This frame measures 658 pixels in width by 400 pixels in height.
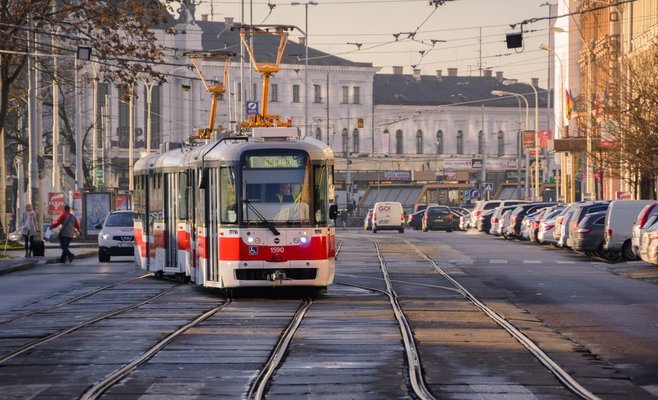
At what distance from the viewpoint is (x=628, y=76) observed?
62406 millimetres

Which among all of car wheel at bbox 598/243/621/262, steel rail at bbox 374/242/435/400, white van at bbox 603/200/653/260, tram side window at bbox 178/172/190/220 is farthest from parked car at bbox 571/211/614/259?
steel rail at bbox 374/242/435/400

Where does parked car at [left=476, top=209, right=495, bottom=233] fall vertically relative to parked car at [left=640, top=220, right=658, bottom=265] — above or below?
below

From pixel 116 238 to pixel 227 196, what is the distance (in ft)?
67.5

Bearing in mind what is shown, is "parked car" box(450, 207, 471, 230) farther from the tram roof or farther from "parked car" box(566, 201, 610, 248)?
the tram roof

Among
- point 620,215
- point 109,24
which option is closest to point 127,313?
point 109,24

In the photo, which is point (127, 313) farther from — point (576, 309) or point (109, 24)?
point (109, 24)

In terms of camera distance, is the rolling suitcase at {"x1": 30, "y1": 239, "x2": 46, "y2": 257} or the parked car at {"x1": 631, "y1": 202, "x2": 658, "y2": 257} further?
the rolling suitcase at {"x1": 30, "y1": 239, "x2": 46, "y2": 257}

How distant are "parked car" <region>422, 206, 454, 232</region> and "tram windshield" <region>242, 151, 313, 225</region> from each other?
2631 inches

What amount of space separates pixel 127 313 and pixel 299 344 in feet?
20.2

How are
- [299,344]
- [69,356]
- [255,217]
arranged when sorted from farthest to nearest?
[255,217] → [299,344] → [69,356]

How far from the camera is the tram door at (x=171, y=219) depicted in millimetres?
31469

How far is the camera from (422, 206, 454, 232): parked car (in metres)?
93.1

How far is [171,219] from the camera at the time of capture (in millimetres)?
31875

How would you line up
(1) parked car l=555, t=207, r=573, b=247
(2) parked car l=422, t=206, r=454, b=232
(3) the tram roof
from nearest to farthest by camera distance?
(3) the tram roof < (1) parked car l=555, t=207, r=573, b=247 < (2) parked car l=422, t=206, r=454, b=232
